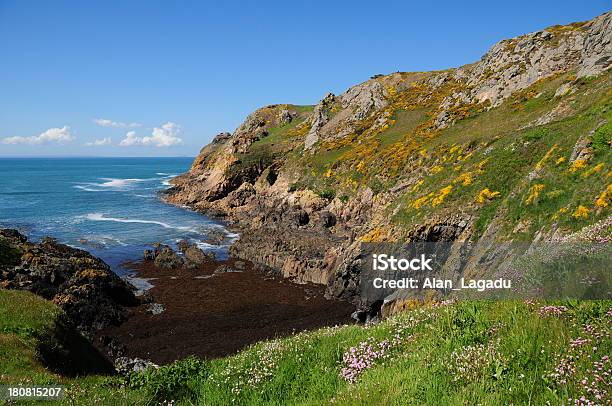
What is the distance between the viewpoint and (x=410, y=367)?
7.26m

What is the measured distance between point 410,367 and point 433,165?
40.2 m

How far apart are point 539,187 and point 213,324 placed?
2620 cm

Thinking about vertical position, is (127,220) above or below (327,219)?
below

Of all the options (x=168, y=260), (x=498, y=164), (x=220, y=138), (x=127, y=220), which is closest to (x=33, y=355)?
(x=498, y=164)

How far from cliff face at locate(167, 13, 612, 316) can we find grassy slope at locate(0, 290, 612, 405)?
13.2 metres

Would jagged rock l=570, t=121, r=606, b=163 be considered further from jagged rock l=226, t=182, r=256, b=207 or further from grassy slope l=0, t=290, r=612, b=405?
jagged rock l=226, t=182, r=256, b=207

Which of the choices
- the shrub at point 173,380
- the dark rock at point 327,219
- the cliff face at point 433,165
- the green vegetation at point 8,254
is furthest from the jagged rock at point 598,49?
the green vegetation at point 8,254

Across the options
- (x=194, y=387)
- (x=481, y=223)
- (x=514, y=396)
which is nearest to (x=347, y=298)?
(x=481, y=223)

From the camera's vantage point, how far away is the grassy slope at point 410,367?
6.14m

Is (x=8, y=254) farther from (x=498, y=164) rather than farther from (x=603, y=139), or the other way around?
(x=603, y=139)

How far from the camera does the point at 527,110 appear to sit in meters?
47.9

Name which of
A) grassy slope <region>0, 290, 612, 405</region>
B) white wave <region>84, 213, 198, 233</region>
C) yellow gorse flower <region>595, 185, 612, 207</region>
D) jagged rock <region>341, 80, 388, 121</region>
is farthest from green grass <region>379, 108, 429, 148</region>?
grassy slope <region>0, 290, 612, 405</region>

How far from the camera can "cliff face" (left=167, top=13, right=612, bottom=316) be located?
2447cm

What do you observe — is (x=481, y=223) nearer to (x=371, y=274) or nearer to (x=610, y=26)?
(x=371, y=274)
